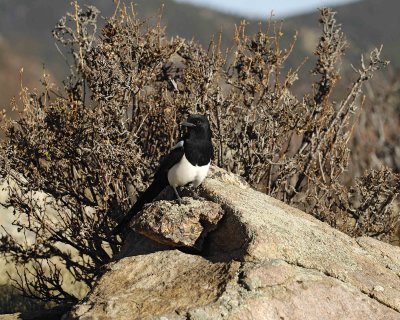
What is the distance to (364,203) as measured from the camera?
22.9ft

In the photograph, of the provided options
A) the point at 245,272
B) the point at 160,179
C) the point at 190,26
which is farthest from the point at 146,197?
the point at 190,26

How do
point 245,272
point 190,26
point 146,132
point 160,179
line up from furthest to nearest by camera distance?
point 190,26, point 146,132, point 160,179, point 245,272

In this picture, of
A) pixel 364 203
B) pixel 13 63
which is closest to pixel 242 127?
pixel 364 203

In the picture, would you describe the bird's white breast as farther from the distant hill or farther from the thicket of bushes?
the distant hill

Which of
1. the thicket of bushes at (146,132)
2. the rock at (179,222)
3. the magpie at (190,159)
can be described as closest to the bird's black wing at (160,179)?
the magpie at (190,159)

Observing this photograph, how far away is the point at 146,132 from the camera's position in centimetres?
707

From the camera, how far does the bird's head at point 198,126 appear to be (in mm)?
5848

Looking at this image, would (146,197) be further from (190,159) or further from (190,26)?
(190,26)

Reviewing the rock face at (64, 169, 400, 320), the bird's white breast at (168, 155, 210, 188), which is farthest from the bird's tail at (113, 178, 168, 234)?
the rock face at (64, 169, 400, 320)

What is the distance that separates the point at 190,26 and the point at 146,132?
125 metres

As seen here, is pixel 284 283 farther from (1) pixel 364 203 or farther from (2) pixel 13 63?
(2) pixel 13 63

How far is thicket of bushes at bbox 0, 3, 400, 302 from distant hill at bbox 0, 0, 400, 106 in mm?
82099

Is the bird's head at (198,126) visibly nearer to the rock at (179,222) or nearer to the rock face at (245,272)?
the rock face at (245,272)

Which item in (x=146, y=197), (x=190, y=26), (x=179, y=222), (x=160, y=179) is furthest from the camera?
(x=190, y=26)
